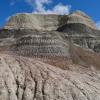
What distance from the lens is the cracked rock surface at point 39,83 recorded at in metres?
21.4

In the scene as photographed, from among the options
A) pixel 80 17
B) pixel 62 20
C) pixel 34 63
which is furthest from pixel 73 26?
pixel 34 63

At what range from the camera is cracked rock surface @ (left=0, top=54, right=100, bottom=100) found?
2137 centimetres

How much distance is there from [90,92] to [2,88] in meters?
5.52

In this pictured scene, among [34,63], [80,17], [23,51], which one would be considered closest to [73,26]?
[80,17]

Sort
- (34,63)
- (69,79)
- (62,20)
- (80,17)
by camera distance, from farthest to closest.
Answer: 1. (62,20)
2. (80,17)
3. (34,63)
4. (69,79)

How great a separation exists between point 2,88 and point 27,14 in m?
86.8

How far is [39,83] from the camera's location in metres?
22.3

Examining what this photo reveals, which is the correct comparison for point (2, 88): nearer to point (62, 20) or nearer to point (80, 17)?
point (80, 17)

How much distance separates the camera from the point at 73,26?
8606cm

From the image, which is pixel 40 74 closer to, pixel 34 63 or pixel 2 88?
pixel 34 63

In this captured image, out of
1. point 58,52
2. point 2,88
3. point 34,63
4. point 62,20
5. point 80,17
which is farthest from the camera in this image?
point 62,20

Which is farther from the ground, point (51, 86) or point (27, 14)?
point (27, 14)

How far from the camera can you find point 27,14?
10694 cm

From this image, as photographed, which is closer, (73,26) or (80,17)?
(73,26)
